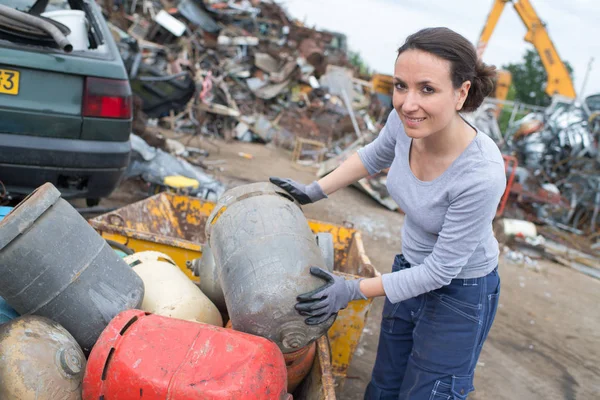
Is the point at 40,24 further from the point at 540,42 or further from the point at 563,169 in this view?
the point at 540,42

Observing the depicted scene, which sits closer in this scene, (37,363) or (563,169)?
(37,363)

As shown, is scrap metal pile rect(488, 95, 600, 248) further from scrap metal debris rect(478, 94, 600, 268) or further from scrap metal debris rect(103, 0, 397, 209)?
scrap metal debris rect(103, 0, 397, 209)

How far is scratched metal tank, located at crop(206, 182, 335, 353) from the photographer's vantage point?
1635 millimetres

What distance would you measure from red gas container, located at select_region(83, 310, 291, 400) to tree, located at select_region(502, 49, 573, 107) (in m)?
37.5

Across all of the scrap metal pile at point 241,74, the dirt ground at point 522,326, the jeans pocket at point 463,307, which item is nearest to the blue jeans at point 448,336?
the jeans pocket at point 463,307

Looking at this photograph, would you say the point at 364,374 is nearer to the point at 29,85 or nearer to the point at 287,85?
the point at 29,85

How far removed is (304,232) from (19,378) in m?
1.04

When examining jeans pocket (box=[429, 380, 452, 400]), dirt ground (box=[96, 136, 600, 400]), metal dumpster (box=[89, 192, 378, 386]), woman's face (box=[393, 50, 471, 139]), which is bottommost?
dirt ground (box=[96, 136, 600, 400])

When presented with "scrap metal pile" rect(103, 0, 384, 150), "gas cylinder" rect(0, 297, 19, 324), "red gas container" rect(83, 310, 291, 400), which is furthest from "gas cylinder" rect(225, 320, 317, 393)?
"scrap metal pile" rect(103, 0, 384, 150)

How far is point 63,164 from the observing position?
9.29ft

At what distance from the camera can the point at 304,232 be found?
1.89 metres

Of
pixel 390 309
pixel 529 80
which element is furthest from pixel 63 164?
pixel 529 80

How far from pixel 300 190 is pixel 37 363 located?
1.20 m

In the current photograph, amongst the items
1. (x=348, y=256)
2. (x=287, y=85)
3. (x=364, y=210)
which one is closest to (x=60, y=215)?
(x=348, y=256)
